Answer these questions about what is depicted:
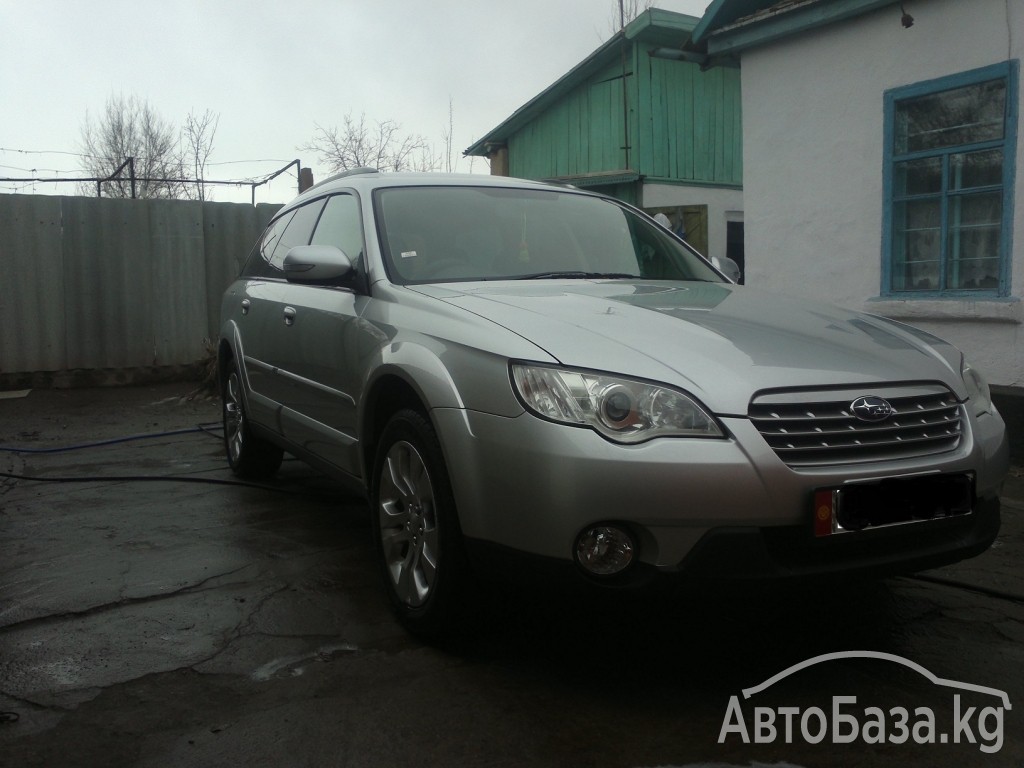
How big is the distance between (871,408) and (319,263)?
6.95 feet

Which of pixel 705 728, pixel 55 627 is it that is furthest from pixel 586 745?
pixel 55 627

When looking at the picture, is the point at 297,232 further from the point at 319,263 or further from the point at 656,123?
the point at 656,123

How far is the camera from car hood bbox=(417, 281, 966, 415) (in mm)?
2770

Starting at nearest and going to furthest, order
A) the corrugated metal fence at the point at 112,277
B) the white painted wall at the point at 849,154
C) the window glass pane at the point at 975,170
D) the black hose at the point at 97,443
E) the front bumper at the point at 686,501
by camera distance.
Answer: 1. the front bumper at the point at 686,501
2. the white painted wall at the point at 849,154
3. the window glass pane at the point at 975,170
4. the black hose at the point at 97,443
5. the corrugated metal fence at the point at 112,277

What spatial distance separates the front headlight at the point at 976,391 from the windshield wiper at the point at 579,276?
136 cm

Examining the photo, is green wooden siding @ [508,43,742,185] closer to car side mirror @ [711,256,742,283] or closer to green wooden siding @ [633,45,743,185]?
green wooden siding @ [633,45,743,185]

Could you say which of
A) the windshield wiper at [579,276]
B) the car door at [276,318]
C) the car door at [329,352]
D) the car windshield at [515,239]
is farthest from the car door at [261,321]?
the windshield wiper at [579,276]

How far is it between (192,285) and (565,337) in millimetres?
9581

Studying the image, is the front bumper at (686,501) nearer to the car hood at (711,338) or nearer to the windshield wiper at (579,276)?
the car hood at (711,338)

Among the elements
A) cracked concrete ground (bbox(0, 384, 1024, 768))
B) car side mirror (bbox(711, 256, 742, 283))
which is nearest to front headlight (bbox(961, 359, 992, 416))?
cracked concrete ground (bbox(0, 384, 1024, 768))

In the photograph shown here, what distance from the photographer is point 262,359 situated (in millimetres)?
5199

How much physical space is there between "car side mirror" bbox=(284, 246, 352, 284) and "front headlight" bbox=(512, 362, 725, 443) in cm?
140

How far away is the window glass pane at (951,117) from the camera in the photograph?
6988 millimetres

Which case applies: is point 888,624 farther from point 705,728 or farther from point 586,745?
point 586,745
